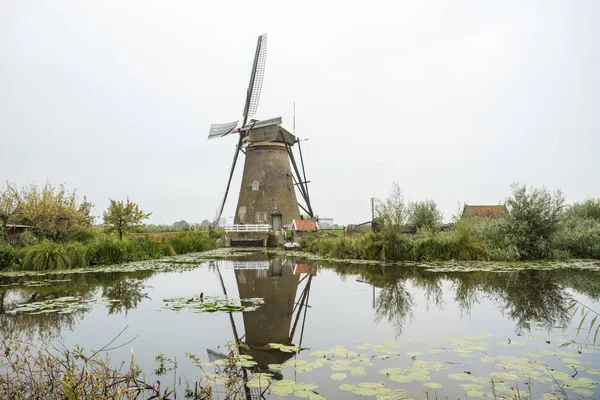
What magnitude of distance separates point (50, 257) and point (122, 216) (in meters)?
4.77

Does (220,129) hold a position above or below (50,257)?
Answer: above

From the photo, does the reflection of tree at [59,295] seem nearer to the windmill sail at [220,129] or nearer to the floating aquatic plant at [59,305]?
the floating aquatic plant at [59,305]

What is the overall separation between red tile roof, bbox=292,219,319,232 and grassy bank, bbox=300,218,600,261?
10734mm

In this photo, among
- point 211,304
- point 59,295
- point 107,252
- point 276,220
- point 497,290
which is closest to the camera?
point 211,304

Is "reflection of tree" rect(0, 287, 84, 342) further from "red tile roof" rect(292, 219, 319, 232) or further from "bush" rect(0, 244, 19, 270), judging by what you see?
"red tile roof" rect(292, 219, 319, 232)

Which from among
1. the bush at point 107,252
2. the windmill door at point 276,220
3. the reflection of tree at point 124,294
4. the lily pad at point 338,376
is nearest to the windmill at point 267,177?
the windmill door at point 276,220

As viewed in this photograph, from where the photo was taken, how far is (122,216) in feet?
52.2

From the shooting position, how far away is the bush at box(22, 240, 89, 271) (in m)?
11.1

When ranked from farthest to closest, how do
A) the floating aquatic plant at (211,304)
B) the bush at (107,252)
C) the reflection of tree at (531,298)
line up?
the bush at (107,252) < the floating aquatic plant at (211,304) < the reflection of tree at (531,298)

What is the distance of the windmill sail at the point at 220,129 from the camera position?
2856 cm

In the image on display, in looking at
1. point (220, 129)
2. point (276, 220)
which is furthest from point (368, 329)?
point (220, 129)

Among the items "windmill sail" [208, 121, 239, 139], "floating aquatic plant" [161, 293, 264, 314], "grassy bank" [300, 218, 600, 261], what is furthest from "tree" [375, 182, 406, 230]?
"windmill sail" [208, 121, 239, 139]

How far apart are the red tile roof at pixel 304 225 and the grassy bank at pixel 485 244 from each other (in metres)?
10.7

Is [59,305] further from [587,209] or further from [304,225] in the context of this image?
[587,209]
